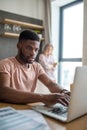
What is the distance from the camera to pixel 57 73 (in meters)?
4.39

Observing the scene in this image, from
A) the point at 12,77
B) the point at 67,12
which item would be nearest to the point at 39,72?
the point at 12,77

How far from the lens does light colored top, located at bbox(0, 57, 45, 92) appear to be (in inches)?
54.4

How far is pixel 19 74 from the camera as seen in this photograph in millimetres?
1439

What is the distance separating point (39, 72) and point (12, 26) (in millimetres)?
2394

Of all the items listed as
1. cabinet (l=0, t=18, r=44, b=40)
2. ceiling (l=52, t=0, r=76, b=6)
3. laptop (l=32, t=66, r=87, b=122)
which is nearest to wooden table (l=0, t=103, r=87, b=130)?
laptop (l=32, t=66, r=87, b=122)

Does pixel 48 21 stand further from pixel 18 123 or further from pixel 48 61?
pixel 18 123

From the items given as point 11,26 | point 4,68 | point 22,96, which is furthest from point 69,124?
point 11,26

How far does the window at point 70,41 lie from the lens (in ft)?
13.0

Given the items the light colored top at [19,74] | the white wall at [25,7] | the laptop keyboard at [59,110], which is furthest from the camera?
the white wall at [25,7]

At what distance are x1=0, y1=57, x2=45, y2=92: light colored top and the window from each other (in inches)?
97.1

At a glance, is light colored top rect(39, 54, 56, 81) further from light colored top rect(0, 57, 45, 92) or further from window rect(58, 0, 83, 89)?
light colored top rect(0, 57, 45, 92)

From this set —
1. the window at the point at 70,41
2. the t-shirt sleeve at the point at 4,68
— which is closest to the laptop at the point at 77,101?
the t-shirt sleeve at the point at 4,68

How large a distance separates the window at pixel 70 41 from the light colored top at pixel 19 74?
97.1 inches

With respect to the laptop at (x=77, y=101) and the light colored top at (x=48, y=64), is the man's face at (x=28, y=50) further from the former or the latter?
the light colored top at (x=48, y=64)
